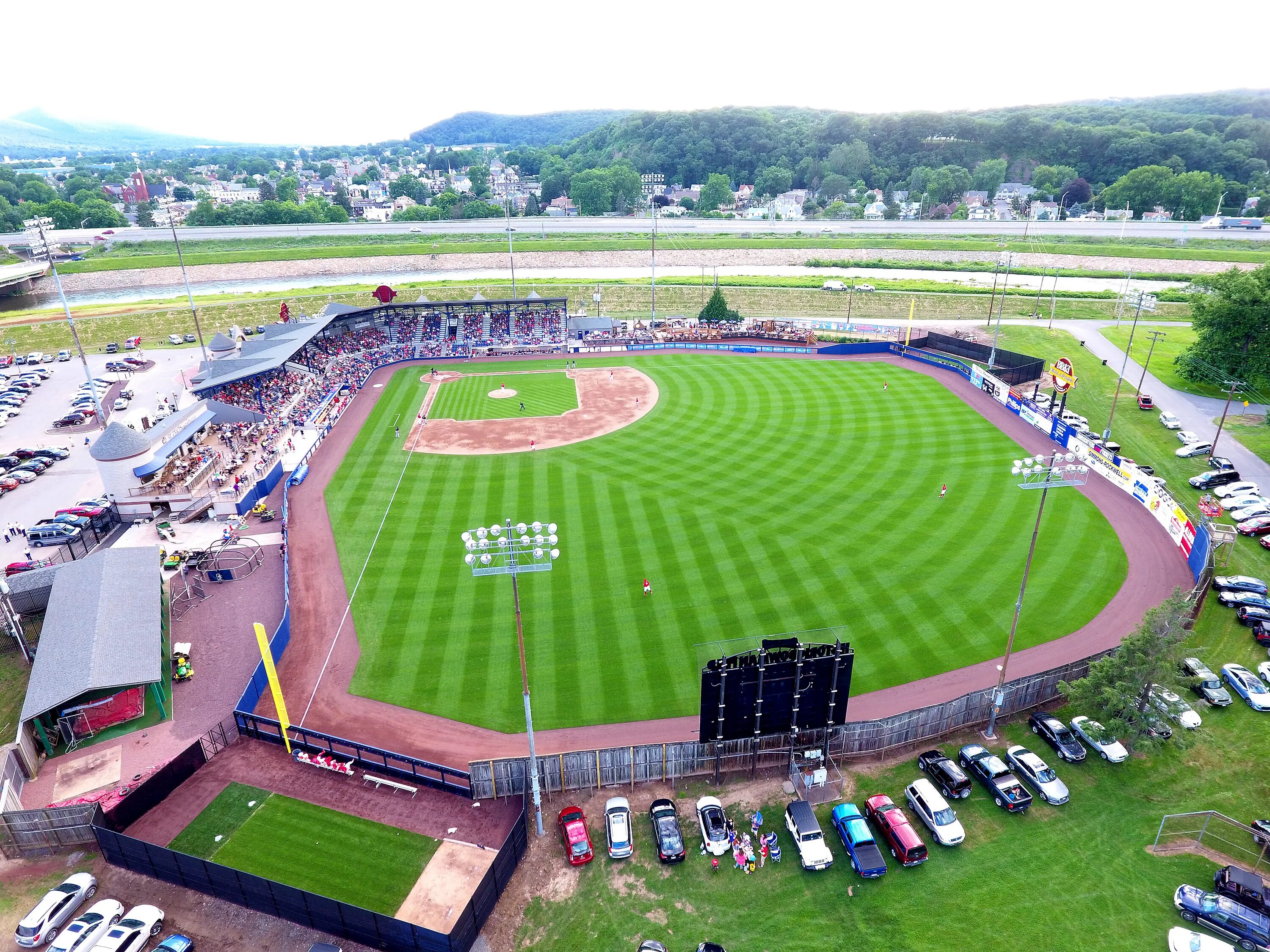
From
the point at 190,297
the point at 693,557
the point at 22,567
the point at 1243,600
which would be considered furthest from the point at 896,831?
the point at 190,297

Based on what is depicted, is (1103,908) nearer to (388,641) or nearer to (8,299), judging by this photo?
(388,641)

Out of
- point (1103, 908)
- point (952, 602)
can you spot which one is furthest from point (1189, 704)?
point (1103, 908)

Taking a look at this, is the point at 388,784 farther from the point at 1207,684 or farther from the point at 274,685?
the point at 1207,684

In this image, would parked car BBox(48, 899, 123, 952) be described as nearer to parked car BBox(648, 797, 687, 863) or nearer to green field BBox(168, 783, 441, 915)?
green field BBox(168, 783, 441, 915)

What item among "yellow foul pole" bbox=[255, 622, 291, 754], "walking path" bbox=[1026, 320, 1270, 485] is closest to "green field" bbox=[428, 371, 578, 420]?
"yellow foul pole" bbox=[255, 622, 291, 754]

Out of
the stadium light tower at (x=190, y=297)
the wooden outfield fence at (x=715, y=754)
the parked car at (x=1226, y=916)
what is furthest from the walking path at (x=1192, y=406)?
the stadium light tower at (x=190, y=297)

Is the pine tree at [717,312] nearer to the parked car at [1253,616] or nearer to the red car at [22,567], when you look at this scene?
the parked car at [1253,616]
